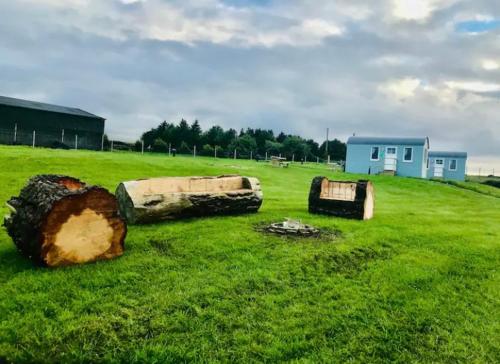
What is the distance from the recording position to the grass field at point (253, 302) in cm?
437

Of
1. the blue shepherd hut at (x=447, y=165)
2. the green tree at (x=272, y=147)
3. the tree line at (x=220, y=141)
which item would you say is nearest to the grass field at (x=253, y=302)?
the blue shepherd hut at (x=447, y=165)

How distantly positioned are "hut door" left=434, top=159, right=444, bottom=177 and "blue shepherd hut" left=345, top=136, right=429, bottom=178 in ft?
27.4

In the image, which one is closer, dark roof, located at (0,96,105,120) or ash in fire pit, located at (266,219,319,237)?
ash in fire pit, located at (266,219,319,237)

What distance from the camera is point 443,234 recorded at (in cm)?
984

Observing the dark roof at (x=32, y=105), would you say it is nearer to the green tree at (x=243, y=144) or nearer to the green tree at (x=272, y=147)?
the green tree at (x=243, y=144)

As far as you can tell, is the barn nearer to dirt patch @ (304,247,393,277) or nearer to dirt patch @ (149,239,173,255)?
dirt patch @ (149,239,173,255)

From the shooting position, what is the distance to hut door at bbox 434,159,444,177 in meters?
45.2

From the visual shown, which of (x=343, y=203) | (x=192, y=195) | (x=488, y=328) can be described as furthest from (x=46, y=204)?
(x=343, y=203)

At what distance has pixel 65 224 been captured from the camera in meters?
6.07

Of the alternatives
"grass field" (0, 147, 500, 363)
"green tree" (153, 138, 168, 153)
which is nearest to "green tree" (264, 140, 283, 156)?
"green tree" (153, 138, 168, 153)

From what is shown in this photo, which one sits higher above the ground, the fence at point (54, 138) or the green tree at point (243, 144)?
the green tree at point (243, 144)

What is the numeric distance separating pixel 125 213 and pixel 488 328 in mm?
7133

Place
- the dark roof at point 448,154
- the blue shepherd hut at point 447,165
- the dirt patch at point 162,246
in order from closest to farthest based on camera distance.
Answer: the dirt patch at point 162,246 → the dark roof at point 448,154 → the blue shepherd hut at point 447,165

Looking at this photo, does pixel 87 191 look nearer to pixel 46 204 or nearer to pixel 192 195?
pixel 46 204
